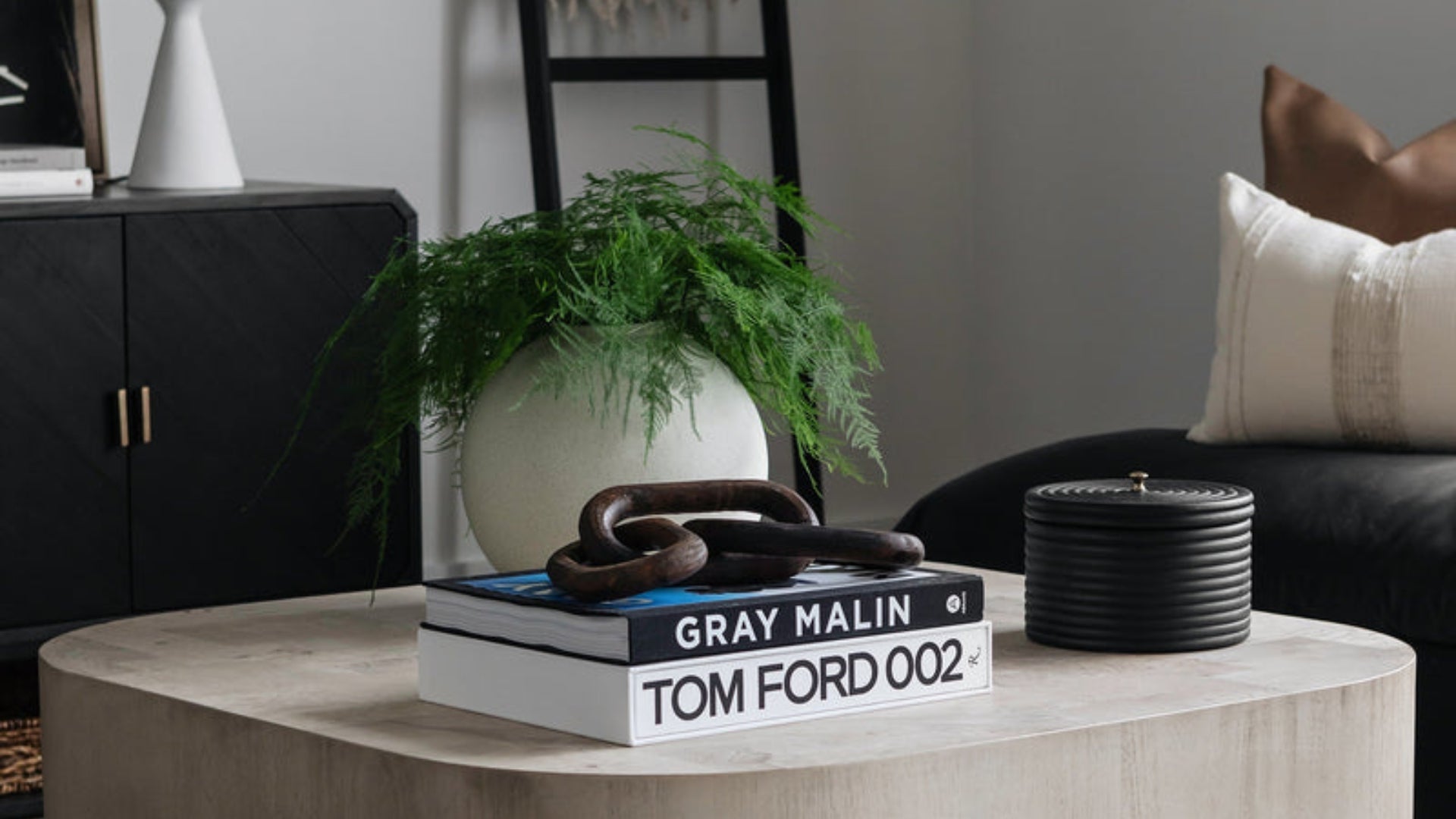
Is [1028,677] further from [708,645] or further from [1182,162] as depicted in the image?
[1182,162]

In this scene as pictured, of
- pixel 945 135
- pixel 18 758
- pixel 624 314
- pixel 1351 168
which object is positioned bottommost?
pixel 18 758

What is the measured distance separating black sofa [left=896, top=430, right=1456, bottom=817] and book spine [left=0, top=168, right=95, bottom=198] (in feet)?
3.79

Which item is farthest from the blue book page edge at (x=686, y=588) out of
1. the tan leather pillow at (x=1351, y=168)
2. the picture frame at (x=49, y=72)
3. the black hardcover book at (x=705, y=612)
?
the picture frame at (x=49, y=72)

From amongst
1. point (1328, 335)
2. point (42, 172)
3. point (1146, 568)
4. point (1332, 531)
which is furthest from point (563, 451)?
point (42, 172)

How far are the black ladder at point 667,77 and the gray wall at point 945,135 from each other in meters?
0.07

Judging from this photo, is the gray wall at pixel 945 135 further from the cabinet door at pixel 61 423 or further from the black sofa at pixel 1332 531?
the black sofa at pixel 1332 531

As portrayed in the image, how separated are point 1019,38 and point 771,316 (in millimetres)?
2620

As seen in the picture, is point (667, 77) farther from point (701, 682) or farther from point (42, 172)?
point (701, 682)

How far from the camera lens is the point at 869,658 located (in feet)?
3.84

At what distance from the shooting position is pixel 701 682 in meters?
1.11

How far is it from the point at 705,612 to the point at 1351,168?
175 cm

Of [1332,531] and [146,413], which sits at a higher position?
[146,413]

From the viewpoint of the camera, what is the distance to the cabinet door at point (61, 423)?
2609 millimetres

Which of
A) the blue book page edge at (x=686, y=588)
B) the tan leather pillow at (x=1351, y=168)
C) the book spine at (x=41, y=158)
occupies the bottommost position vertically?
the blue book page edge at (x=686, y=588)
